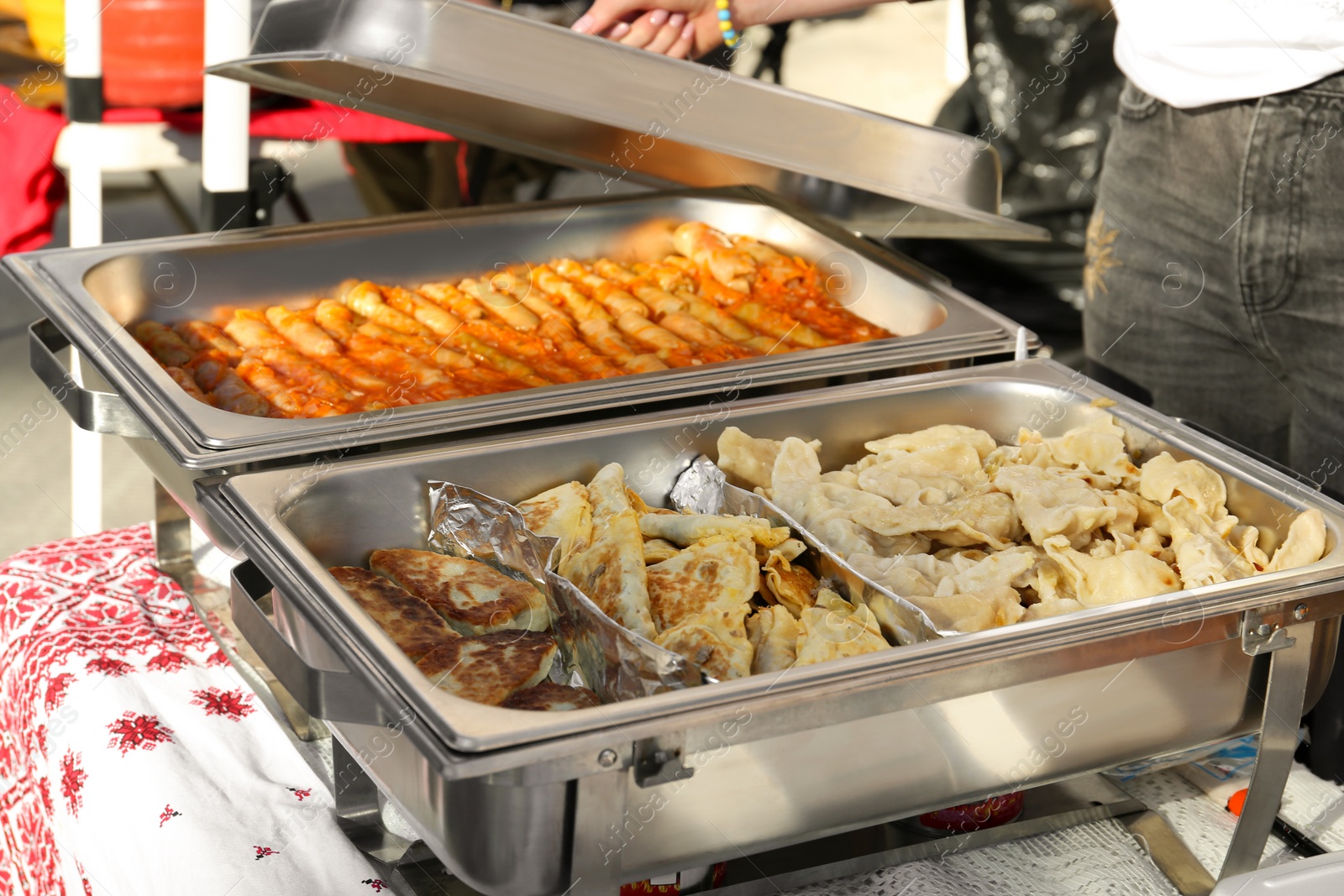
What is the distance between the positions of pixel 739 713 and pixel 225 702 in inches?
24.8

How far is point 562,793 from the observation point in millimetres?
786

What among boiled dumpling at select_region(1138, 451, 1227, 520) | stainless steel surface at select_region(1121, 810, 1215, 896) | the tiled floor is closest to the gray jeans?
boiled dumpling at select_region(1138, 451, 1227, 520)

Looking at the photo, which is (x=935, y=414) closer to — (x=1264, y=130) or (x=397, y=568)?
(x=1264, y=130)

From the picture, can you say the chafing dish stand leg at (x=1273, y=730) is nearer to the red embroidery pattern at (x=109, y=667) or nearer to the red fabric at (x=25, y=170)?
the red embroidery pattern at (x=109, y=667)

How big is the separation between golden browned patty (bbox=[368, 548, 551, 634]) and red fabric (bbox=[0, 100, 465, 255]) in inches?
50.3

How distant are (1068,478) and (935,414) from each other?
0.65 ft

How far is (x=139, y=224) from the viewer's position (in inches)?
169

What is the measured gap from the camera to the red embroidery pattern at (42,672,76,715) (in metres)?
1.21

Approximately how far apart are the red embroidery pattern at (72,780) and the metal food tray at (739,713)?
0.92 feet

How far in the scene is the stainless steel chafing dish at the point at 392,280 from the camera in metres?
1.21

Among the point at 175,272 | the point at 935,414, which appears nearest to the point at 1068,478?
the point at 935,414

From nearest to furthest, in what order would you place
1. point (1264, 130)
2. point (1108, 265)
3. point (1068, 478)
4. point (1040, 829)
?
point (1040, 829) → point (1068, 478) → point (1264, 130) → point (1108, 265)

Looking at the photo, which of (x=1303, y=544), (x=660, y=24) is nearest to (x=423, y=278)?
(x=660, y=24)

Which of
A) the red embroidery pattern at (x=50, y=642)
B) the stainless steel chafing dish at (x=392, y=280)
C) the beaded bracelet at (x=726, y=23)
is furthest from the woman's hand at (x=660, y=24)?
the red embroidery pattern at (x=50, y=642)
